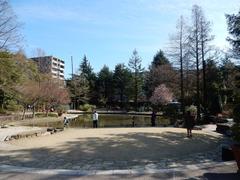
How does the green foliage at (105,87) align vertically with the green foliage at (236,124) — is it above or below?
above

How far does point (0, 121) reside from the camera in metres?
34.5

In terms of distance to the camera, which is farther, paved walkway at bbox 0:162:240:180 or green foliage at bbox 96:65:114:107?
green foliage at bbox 96:65:114:107

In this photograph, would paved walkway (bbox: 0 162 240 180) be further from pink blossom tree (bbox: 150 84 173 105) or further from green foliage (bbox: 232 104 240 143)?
pink blossom tree (bbox: 150 84 173 105)

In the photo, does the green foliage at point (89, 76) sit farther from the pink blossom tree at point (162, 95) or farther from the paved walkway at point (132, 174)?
the paved walkway at point (132, 174)

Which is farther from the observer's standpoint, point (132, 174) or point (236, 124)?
point (236, 124)

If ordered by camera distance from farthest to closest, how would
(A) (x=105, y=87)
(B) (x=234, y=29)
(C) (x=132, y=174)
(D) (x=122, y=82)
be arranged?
(A) (x=105, y=87) → (D) (x=122, y=82) → (B) (x=234, y=29) → (C) (x=132, y=174)

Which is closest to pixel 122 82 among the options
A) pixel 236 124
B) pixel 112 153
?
pixel 112 153

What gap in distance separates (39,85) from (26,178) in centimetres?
3846

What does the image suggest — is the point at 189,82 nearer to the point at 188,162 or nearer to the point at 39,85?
the point at 39,85

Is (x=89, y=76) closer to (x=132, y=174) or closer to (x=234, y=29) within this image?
(x=234, y=29)

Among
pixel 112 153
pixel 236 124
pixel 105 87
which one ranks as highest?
pixel 105 87

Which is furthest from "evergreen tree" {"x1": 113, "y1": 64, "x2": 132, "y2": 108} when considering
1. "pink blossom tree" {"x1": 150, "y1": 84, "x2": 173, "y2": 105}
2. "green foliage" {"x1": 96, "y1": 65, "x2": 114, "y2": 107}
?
"pink blossom tree" {"x1": 150, "y1": 84, "x2": 173, "y2": 105}

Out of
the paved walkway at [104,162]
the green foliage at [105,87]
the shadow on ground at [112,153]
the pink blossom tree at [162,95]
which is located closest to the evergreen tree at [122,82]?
the green foliage at [105,87]

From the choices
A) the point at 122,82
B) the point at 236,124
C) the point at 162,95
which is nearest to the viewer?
the point at 236,124
